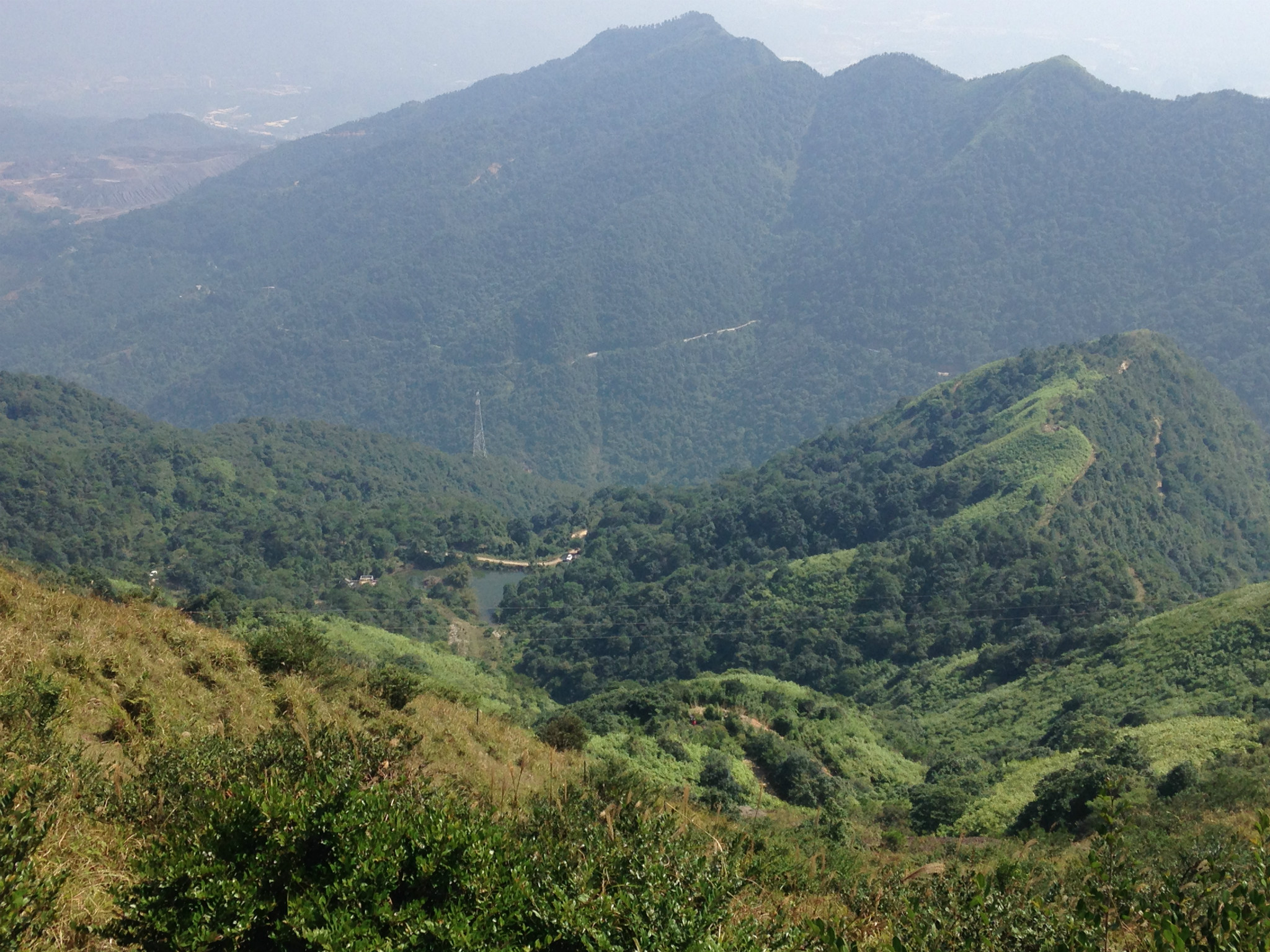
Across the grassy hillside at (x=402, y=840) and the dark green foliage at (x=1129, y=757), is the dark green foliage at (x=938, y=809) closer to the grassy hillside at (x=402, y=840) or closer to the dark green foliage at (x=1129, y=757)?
the dark green foliage at (x=1129, y=757)

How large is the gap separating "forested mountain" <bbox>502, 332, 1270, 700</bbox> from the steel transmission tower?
6740 cm

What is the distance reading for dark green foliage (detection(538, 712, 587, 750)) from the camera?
21.0m

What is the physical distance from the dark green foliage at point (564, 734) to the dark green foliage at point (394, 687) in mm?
4256

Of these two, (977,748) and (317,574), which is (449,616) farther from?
(977,748)

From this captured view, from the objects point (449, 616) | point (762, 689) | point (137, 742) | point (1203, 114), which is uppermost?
point (1203, 114)

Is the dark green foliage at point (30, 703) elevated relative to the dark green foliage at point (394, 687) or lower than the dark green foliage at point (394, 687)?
elevated

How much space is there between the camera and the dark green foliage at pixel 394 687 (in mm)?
16781

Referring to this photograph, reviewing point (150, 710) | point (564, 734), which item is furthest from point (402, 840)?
point (564, 734)

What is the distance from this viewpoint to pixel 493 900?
252 inches

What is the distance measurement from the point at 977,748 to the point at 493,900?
35060 mm

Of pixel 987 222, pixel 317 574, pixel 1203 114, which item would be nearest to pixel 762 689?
pixel 317 574

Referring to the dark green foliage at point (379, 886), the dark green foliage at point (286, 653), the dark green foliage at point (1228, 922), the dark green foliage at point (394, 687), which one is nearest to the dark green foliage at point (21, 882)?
the dark green foliage at point (379, 886)

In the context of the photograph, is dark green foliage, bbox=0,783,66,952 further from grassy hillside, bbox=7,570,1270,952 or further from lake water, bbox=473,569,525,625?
lake water, bbox=473,569,525,625

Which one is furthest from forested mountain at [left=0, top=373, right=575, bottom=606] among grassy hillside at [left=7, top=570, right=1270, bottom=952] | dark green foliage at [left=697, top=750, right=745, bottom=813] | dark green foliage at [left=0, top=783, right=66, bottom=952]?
dark green foliage at [left=0, top=783, right=66, bottom=952]
